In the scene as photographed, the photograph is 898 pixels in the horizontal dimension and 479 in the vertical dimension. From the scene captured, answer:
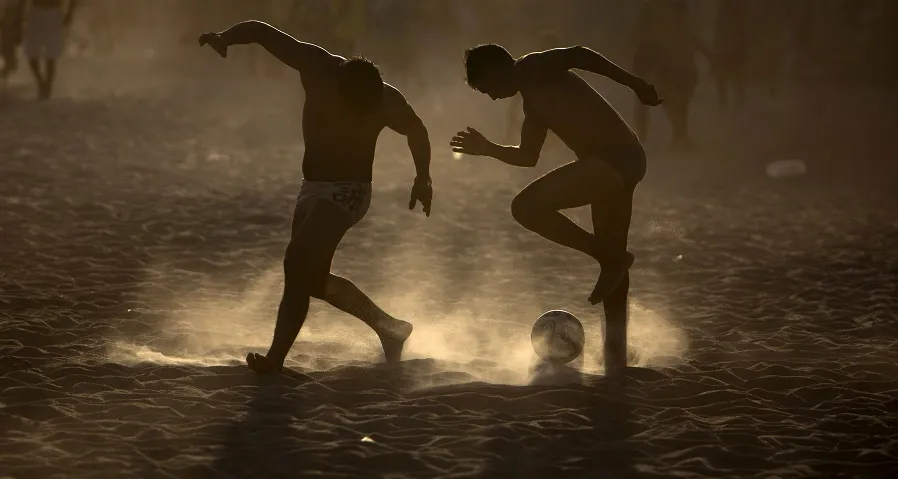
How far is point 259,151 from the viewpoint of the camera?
58.9ft

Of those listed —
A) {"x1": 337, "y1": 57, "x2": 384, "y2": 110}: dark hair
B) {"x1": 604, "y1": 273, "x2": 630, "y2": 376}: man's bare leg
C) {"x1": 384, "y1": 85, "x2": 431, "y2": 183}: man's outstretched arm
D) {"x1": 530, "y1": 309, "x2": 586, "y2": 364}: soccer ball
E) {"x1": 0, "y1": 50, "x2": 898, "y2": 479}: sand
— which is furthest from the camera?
{"x1": 604, "y1": 273, "x2": 630, "y2": 376}: man's bare leg

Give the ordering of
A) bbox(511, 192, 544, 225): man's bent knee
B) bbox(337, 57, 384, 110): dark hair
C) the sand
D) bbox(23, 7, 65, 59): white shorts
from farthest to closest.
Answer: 1. bbox(23, 7, 65, 59): white shorts
2. bbox(511, 192, 544, 225): man's bent knee
3. bbox(337, 57, 384, 110): dark hair
4. the sand

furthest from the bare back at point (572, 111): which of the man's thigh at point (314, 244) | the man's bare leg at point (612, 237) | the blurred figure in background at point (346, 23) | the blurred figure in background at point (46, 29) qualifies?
the blurred figure in background at point (346, 23)

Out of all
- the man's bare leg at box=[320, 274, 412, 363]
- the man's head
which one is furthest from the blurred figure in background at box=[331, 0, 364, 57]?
the man's head

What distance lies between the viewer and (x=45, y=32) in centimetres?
2095

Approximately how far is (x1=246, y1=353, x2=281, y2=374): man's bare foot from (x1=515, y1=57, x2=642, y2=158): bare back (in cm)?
195

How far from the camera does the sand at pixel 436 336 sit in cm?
625

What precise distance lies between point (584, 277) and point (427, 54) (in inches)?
1070

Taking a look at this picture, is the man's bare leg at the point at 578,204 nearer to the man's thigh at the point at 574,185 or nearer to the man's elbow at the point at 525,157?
the man's thigh at the point at 574,185

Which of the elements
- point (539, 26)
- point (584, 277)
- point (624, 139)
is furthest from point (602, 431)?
point (539, 26)

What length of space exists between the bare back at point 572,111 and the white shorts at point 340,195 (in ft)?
3.36

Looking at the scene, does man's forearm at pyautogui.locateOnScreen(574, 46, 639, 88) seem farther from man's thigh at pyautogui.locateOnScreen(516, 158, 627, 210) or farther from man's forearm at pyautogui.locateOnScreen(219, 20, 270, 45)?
man's forearm at pyautogui.locateOnScreen(219, 20, 270, 45)

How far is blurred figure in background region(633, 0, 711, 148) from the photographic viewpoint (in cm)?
1894

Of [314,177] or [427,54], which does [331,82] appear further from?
[427,54]
